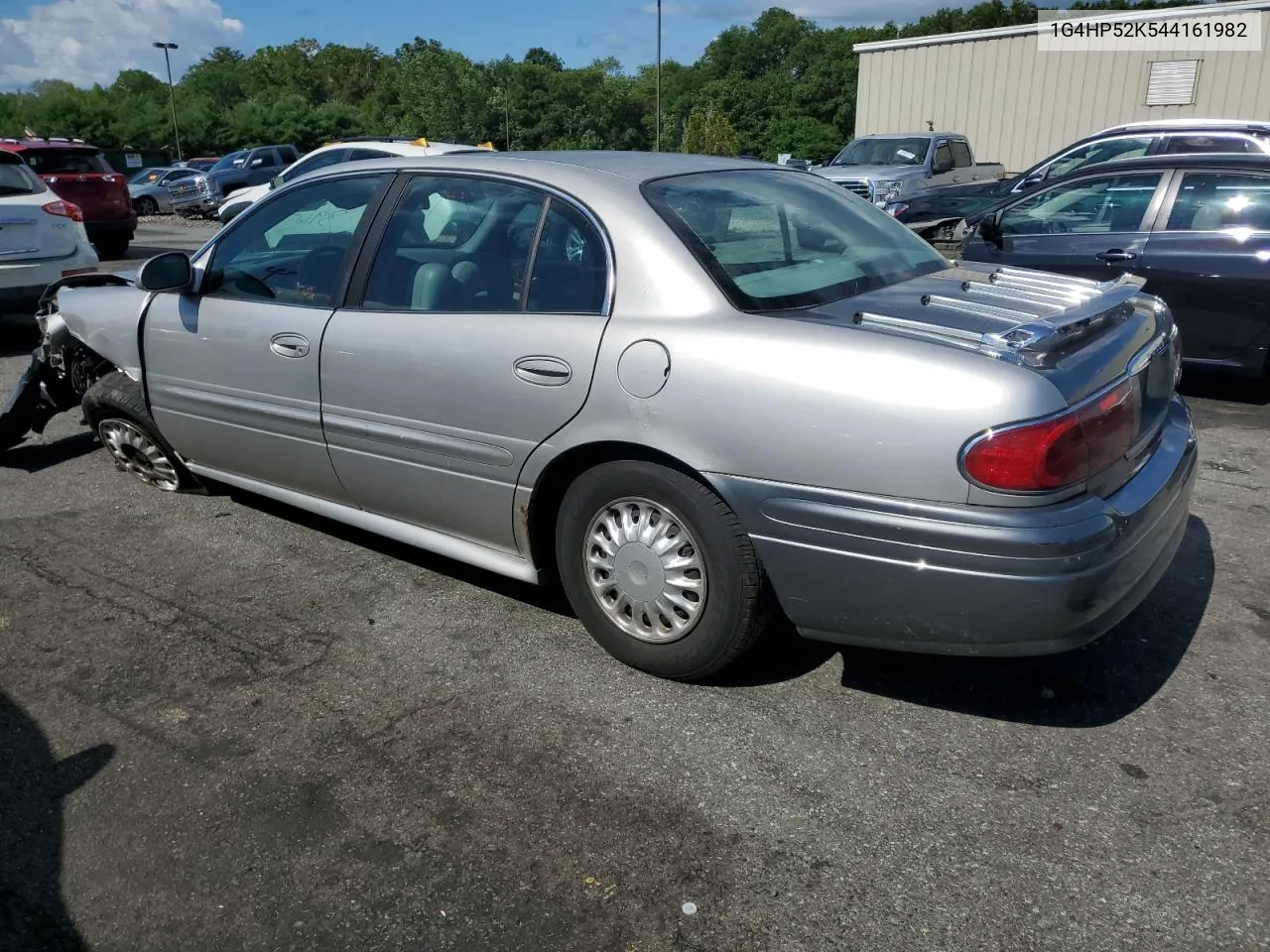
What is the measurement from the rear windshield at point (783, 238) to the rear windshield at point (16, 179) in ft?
25.2

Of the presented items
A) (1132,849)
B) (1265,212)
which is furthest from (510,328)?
(1265,212)

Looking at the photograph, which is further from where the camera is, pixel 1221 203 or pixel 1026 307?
pixel 1221 203

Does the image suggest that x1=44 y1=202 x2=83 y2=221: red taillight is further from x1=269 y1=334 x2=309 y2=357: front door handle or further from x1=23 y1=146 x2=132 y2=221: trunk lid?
x1=269 y1=334 x2=309 y2=357: front door handle

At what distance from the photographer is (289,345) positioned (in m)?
4.01

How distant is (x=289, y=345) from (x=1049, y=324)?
2.70 meters

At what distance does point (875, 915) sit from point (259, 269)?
134 inches

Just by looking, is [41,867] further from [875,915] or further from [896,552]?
[896,552]

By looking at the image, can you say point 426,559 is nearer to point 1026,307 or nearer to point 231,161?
point 1026,307

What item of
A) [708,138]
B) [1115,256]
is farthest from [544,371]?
[708,138]

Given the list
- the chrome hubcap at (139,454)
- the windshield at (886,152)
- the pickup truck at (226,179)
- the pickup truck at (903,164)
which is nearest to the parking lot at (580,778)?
the chrome hubcap at (139,454)

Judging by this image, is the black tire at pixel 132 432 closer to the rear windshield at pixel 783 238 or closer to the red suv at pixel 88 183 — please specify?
the rear windshield at pixel 783 238

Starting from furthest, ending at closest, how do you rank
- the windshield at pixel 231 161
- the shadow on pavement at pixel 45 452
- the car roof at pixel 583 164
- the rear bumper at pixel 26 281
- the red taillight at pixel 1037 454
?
the windshield at pixel 231 161
the rear bumper at pixel 26 281
the shadow on pavement at pixel 45 452
the car roof at pixel 583 164
the red taillight at pixel 1037 454

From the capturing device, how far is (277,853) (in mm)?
2596

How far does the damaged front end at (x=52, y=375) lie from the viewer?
549 centimetres
